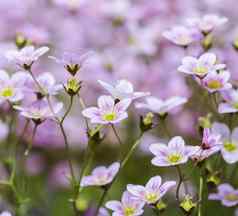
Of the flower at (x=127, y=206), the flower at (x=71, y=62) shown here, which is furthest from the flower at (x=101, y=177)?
the flower at (x=71, y=62)

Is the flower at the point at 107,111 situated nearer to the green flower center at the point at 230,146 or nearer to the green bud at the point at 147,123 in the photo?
the green bud at the point at 147,123

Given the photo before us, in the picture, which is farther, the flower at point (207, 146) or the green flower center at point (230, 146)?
the green flower center at point (230, 146)

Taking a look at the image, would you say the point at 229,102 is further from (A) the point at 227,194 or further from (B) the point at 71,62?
(B) the point at 71,62

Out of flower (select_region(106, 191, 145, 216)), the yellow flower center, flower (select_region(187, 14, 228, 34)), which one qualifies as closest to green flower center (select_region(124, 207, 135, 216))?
flower (select_region(106, 191, 145, 216))

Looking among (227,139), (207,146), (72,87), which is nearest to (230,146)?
(227,139)

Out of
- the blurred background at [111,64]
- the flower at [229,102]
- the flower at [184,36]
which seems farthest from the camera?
the blurred background at [111,64]

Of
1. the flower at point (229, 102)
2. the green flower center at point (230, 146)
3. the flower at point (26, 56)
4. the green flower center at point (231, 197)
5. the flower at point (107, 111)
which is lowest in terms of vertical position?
the green flower center at point (231, 197)

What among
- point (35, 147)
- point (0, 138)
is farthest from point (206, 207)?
point (35, 147)
